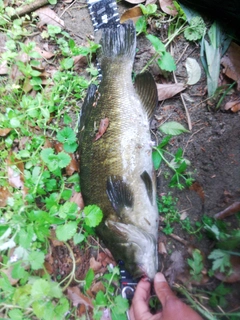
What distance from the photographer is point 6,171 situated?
315 cm

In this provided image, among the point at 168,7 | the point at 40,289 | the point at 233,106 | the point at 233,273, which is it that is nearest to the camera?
the point at 233,273

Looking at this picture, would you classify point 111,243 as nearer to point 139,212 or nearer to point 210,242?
point 139,212

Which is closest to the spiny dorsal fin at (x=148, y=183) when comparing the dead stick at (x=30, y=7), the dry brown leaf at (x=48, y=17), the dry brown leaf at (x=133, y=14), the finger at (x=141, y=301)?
the finger at (x=141, y=301)

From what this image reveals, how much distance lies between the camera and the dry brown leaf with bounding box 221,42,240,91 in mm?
2932

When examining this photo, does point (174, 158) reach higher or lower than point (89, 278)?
higher

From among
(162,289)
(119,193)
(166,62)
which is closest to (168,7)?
(166,62)

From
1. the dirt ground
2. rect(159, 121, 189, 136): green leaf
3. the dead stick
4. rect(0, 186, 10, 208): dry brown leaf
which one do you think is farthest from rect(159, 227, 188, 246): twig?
the dead stick

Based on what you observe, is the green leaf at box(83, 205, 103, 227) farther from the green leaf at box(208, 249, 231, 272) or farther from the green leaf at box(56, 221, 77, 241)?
the green leaf at box(208, 249, 231, 272)

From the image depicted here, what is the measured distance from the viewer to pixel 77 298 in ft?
9.01

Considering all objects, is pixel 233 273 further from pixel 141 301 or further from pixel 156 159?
pixel 156 159

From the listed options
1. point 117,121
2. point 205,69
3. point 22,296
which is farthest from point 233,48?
point 22,296

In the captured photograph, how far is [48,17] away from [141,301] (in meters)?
2.72

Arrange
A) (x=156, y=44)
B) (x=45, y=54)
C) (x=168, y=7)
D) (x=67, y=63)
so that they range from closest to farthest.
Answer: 1. (x=156, y=44)
2. (x=168, y=7)
3. (x=67, y=63)
4. (x=45, y=54)

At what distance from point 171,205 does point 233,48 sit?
144 cm
